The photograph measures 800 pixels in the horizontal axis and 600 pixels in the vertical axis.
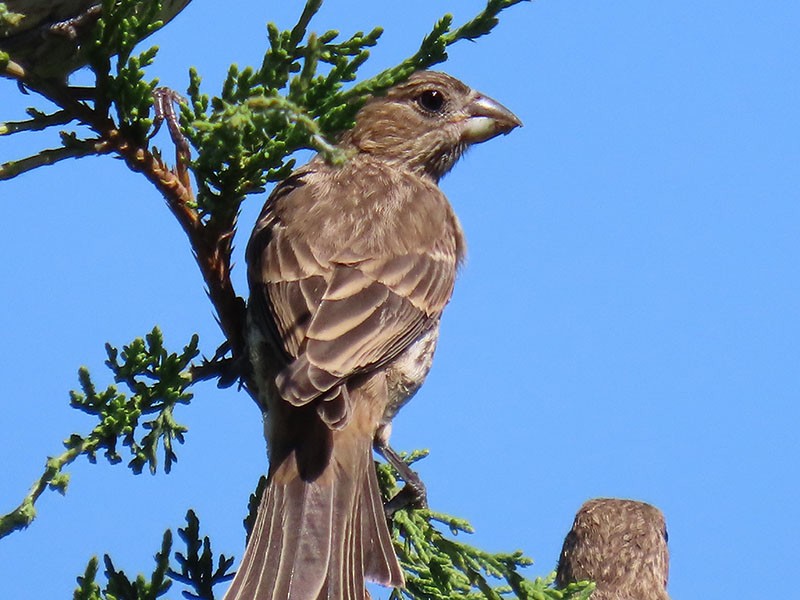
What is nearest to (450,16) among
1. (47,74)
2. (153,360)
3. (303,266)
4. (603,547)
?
(303,266)

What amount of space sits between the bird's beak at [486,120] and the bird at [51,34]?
150 centimetres

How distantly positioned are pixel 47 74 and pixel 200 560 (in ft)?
6.17

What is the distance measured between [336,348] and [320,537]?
0.58 meters

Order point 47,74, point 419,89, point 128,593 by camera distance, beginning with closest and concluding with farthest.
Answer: point 128,593
point 47,74
point 419,89

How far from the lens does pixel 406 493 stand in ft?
14.3

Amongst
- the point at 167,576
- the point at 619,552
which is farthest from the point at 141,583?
the point at 619,552

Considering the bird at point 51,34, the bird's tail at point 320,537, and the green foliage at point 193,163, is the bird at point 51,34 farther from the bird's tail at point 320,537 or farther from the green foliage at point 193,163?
the bird's tail at point 320,537

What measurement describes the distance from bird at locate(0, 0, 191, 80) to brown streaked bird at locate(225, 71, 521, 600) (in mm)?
910

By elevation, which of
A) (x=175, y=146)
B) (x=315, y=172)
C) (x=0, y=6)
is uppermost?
(x=315, y=172)

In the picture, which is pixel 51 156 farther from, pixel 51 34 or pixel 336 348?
pixel 51 34

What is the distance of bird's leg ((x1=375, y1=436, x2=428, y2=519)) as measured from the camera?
4316mm

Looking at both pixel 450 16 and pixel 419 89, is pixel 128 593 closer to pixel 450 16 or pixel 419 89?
pixel 450 16

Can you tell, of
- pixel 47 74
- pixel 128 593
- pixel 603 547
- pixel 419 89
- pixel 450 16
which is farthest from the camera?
pixel 603 547

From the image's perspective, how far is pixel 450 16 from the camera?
373 cm
